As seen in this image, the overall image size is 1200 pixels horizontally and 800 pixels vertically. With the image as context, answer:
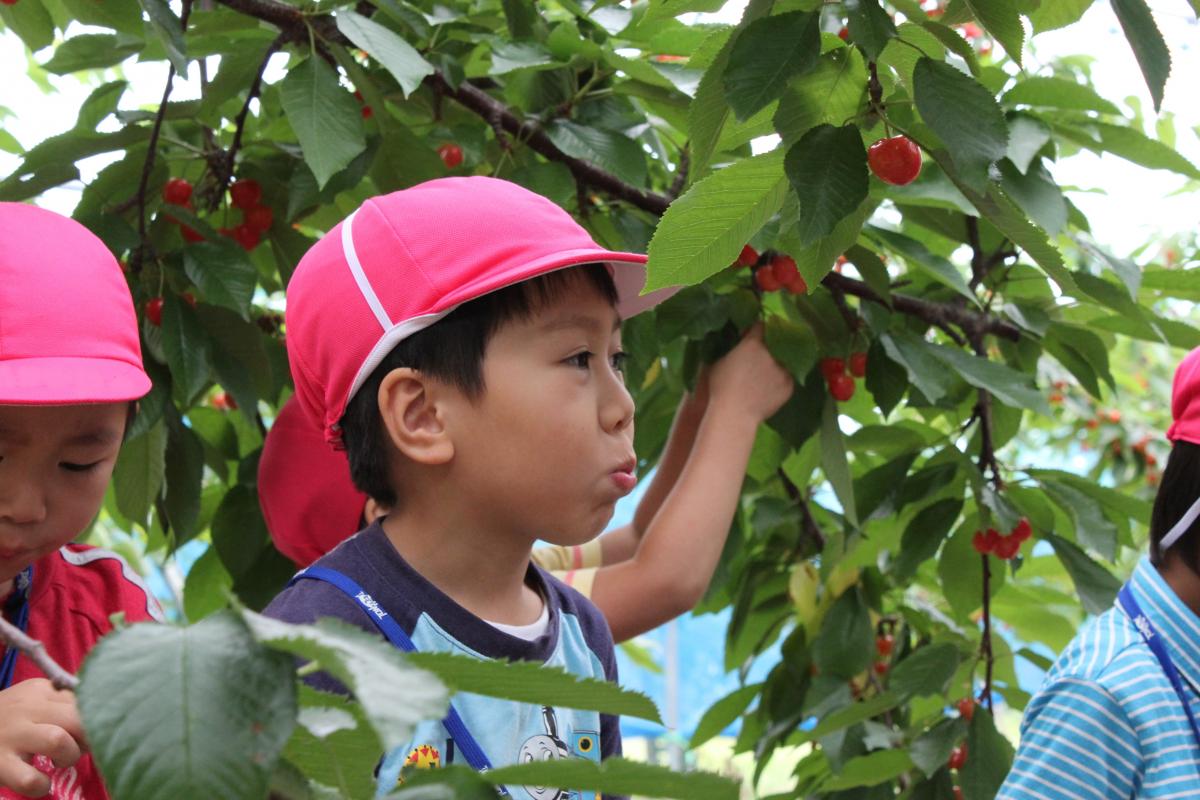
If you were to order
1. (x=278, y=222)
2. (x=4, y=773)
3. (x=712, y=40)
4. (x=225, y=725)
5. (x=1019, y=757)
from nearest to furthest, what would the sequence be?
(x=225, y=725) → (x=4, y=773) → (x=712, y=40) → (x=1019, y=757) → (x=278, y=222)

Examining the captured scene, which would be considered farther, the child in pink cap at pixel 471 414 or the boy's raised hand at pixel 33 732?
the child in pink cap at pixel 471 414

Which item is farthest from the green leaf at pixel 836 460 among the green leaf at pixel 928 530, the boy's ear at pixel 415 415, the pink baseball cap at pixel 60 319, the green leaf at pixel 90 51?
the green leaf at pixel 90 51

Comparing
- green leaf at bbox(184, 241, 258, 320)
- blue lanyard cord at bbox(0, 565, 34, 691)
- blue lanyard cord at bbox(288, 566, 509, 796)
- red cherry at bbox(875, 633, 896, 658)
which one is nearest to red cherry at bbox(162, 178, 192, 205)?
green leaf at bbox(184, 241, 258, 320)

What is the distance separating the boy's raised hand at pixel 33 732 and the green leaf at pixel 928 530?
134 centimetres

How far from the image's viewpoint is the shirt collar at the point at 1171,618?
1470mm

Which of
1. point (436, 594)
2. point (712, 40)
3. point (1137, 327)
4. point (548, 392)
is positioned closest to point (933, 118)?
point (712, 40)

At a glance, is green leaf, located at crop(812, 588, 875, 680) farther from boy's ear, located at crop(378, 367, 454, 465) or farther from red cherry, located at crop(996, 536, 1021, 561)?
boy's ear, located at crop(378, 367, 454, 465)

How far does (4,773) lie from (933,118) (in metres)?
0.72

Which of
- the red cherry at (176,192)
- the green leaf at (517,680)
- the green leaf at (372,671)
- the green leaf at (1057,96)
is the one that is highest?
the green leaf at (1057,96)

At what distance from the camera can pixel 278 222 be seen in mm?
1842

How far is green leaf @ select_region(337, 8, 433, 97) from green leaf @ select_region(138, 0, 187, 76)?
190 millimetres

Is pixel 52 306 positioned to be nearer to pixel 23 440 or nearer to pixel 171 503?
pixel 23 440

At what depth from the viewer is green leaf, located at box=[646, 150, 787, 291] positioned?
95 cm

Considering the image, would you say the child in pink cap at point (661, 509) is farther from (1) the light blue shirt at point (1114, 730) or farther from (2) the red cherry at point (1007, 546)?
(1) the light blue shirt at point (1114, 730)
